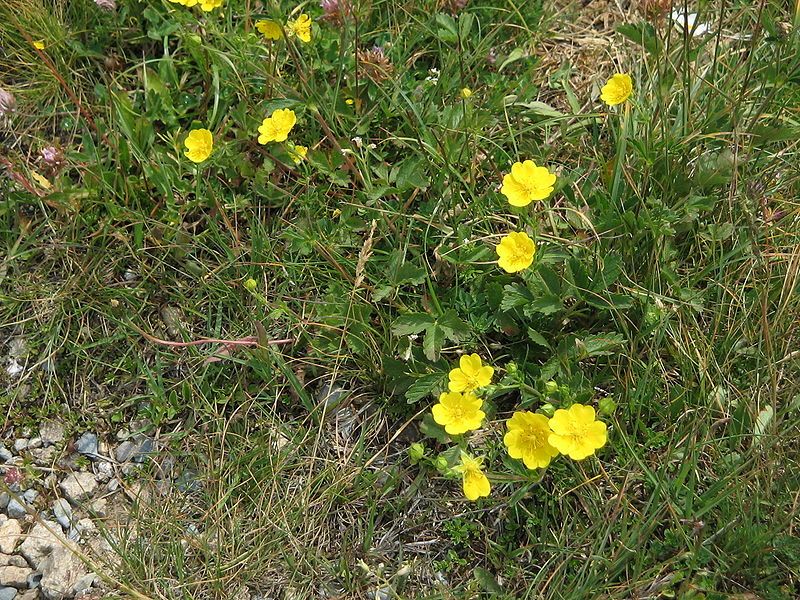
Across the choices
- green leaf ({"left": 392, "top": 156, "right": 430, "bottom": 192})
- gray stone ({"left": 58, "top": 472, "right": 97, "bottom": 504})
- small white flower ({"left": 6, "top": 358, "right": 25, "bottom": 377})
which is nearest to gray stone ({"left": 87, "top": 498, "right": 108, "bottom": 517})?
gray stone ({"left": 58, "top": 472, "right": 97, "bottom": 504})

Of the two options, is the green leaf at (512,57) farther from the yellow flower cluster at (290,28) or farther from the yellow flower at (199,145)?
the yellow flower at (199,145)

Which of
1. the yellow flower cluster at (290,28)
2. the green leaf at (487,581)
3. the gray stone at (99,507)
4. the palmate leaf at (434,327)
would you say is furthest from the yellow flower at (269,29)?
the green leaf at (487,581)

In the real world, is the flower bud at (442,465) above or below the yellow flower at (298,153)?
below

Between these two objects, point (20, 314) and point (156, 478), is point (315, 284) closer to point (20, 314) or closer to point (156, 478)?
point (156, 478)

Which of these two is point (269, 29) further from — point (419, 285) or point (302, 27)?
point (419, 285)

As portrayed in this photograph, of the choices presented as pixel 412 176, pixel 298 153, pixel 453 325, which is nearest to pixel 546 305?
pixel 453 325
